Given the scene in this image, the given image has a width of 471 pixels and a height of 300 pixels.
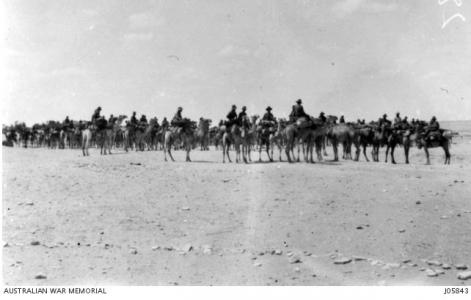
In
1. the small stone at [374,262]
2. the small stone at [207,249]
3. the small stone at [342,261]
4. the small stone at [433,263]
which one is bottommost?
the small stone at [433,263]

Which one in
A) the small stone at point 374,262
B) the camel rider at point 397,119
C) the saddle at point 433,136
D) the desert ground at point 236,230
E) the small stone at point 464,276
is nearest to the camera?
the small stone at point 464,276

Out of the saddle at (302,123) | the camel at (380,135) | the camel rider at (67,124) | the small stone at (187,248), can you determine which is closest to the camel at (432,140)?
the camel at (380,135)

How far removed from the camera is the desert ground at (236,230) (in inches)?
288

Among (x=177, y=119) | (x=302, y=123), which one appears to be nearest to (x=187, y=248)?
(x=302, y=123)

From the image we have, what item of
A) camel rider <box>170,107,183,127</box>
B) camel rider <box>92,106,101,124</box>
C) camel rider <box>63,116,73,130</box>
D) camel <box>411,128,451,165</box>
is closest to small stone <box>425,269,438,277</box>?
camel rider <box>170,107,183,127</box>

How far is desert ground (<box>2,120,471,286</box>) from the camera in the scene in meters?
7.32

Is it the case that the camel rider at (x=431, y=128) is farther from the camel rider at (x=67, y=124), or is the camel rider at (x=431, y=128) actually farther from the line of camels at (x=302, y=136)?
the camel rider at (x=67, y=124)

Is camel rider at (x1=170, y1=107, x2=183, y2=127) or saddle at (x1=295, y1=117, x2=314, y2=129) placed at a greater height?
camel rider at (x1=170, y1=107, x2=183, y2=127)

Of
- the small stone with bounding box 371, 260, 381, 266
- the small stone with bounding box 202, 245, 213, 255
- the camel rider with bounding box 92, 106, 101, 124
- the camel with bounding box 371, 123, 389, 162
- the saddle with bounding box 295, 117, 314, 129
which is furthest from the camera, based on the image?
the camel with bounding box 371, 123, 389, 162

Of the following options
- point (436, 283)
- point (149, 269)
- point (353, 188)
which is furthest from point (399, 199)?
point (149, 269)

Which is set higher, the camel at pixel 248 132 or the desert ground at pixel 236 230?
the camel at pixel 248 132

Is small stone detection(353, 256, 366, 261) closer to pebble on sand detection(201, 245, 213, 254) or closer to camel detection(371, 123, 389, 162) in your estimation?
pebble on sand detection(201, 245, 213, 254)

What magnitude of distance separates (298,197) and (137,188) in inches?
180

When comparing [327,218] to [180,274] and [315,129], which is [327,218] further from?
[315,129]
